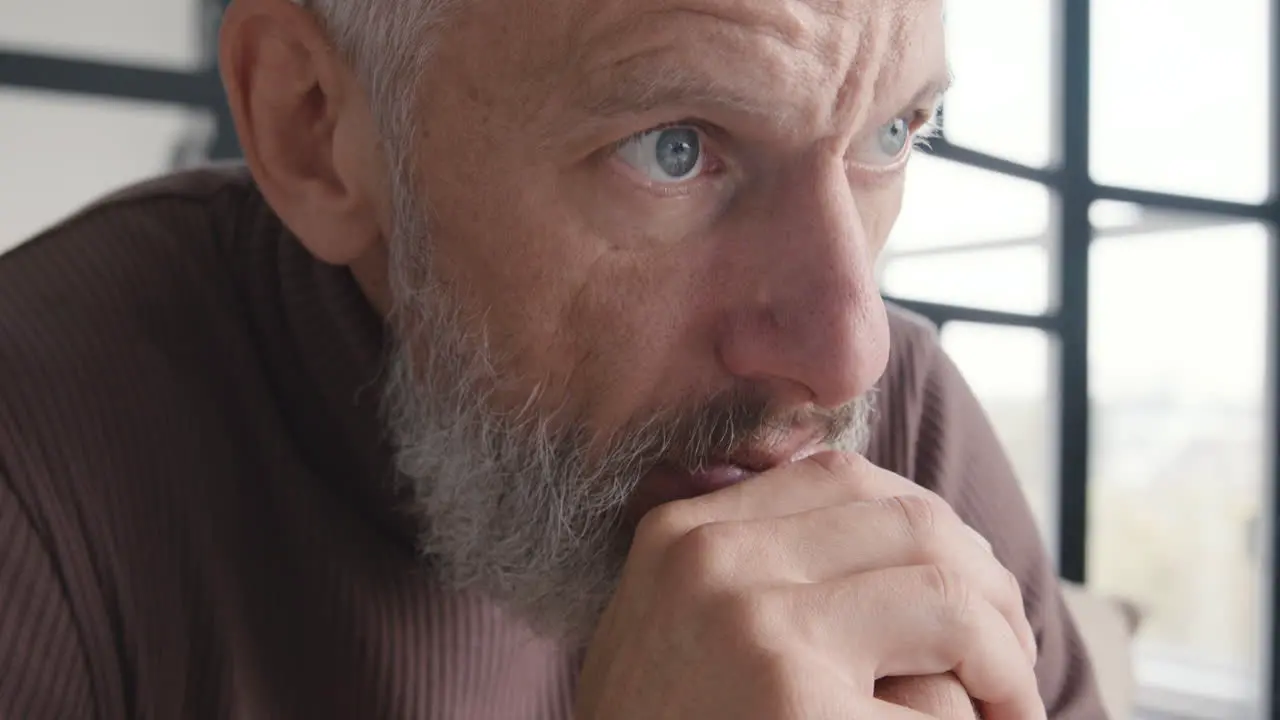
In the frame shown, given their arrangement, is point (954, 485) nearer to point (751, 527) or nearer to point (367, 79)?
point (751, 527)

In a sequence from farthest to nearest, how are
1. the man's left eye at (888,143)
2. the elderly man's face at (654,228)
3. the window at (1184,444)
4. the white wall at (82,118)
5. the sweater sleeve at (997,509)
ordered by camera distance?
the window at (1184,444), the white wall at (82,118), the sweater sleeve at (997,509), the man's left eye at (888,143), the elderly man's face at (654,228)

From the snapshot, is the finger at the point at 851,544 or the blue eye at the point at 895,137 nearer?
the finger at the point at 851,544

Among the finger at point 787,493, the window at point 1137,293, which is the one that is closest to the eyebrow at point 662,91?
the finger at point 787,493

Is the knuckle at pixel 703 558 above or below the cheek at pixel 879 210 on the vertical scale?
below

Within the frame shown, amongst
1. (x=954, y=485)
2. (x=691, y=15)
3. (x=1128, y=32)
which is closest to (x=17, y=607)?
(x=691, y=15)

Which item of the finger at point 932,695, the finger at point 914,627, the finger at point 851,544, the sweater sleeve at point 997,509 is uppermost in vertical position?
the finger at point 851,544

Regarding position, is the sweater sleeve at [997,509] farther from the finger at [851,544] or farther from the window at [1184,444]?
the window at [1184,444]

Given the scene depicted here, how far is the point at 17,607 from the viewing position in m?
0.81

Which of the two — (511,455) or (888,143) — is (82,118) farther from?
(888,143)

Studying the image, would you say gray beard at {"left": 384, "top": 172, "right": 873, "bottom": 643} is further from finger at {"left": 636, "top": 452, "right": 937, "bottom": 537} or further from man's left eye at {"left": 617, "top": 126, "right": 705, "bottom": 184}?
man's left eye at {"left": 617, "top": 126, "right": 705, "bottom": 184}

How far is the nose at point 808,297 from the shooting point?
0.78 m

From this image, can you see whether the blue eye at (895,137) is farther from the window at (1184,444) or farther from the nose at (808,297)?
the window at (1184,444)

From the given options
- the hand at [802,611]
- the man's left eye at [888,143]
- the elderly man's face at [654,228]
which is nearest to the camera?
the hand at [802,611]

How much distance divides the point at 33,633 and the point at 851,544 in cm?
64
